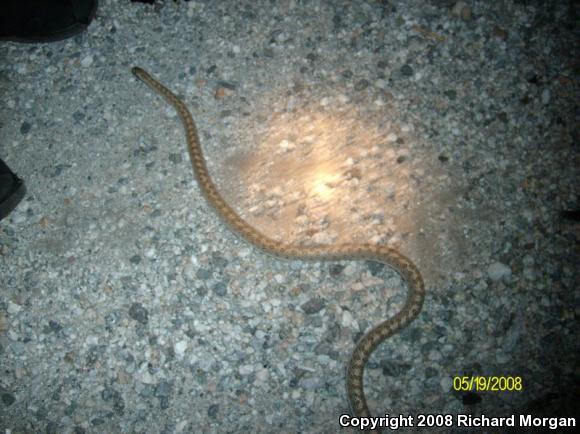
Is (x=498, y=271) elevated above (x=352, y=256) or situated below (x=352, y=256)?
below

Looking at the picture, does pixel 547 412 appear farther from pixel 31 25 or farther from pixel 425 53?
pixel 31 25

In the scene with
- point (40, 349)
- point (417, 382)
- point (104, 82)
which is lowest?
point (417, 382)

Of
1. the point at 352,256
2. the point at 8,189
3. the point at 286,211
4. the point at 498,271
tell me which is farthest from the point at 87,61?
the point at 498,271

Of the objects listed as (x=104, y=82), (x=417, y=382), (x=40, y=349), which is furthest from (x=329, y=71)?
(x=40, y=349)

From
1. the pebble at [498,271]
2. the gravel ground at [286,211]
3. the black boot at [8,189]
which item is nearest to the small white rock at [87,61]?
the gravel ground at [286,211]

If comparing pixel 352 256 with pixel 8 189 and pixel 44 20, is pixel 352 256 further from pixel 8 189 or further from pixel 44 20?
pixel 44 20
